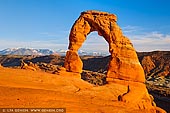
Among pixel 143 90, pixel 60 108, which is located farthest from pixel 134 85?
pixel 60 108

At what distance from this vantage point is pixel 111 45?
27234 mm

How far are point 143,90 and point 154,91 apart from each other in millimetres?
44459

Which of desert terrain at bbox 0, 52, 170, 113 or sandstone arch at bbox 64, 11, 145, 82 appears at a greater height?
sandstone arch at bbox 64, 11, 145, 82

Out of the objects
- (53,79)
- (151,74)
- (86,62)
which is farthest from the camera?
(86,62)

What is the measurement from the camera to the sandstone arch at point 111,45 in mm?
26422

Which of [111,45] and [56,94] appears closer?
[56,94]

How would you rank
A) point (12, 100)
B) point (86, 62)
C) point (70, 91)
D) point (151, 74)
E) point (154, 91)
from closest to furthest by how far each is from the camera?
point (12, 100), point (70, 91), point (154, 91), point (151, 74), point (86, 62)

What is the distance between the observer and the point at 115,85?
2577 centimetres

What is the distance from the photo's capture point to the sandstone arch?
1040 inches

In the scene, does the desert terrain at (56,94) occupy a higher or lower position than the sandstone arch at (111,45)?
lower

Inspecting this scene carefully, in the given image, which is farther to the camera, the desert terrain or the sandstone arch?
the sandstone arch

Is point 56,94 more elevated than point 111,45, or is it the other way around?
point 111,45

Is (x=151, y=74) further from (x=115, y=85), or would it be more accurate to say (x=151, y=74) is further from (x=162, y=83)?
(x=115, y=85)

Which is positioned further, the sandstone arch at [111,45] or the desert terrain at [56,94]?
the sandstone arch at [111,45]
